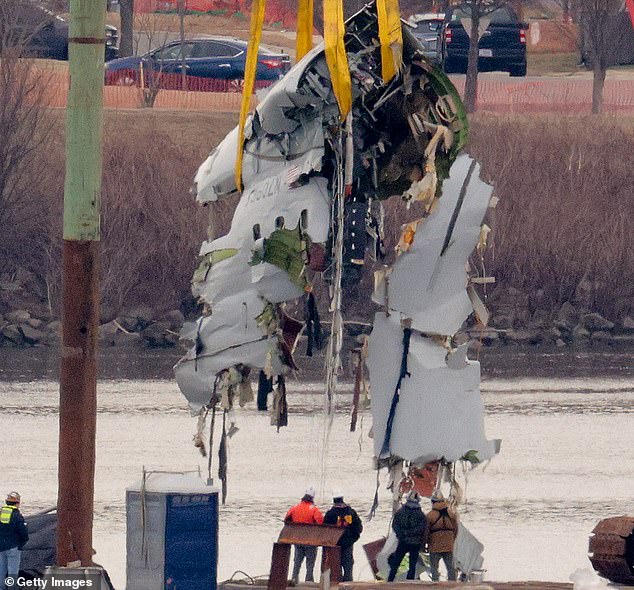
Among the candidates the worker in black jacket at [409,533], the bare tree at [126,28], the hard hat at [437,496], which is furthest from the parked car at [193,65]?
the hard hat at [437,496]

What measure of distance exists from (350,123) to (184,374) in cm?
195

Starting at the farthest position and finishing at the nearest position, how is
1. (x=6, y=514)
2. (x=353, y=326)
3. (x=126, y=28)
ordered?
(x=126, y=28) < (x=353, y=326) < (x=6, y=514)

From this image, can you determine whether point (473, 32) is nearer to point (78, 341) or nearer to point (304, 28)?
point (304, 28)

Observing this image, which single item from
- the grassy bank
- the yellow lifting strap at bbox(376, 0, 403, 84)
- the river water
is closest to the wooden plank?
the yellow lifting strap at bbox(376, 0, 403, 84)

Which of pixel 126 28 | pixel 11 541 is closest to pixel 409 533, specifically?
pixel 11 541

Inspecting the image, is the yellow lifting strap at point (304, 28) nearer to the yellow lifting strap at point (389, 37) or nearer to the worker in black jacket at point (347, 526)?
the yellow lifting strap at point (389, 37)

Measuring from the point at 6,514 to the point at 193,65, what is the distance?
39088 millimetres

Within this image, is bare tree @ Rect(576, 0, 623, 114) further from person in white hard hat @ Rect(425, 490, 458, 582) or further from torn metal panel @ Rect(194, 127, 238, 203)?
torn metal panel @ Rect(194, 127, 238, 203)

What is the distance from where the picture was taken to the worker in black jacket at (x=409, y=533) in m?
13.5

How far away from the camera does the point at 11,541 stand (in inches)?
548

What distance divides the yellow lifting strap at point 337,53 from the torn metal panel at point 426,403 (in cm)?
159

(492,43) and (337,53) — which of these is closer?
(337,53)

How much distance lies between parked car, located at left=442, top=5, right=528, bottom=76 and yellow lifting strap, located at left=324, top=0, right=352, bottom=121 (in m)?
38.8

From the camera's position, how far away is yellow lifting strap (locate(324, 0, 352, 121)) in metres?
11.5
